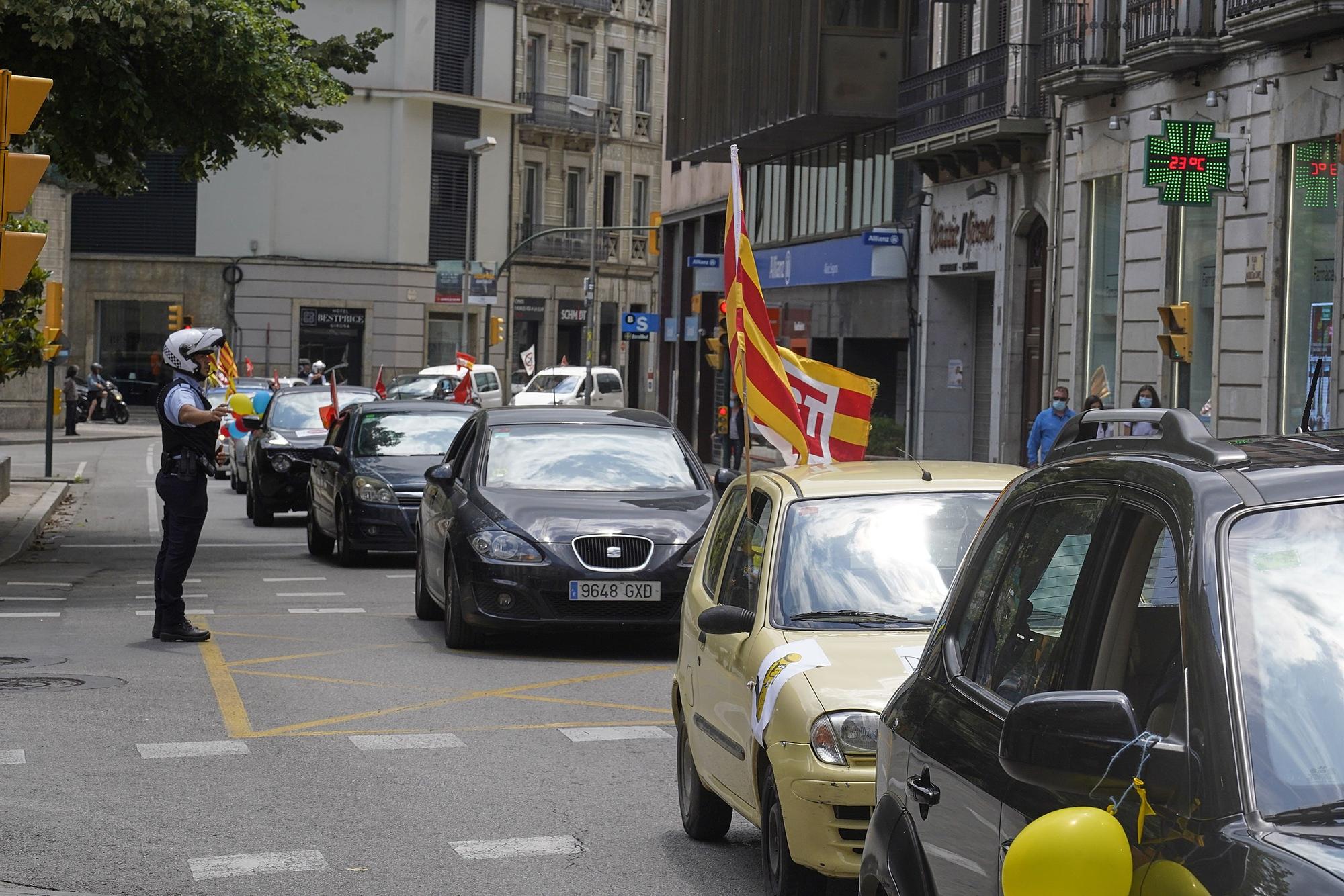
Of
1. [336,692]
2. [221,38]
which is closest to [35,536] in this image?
[221,38]

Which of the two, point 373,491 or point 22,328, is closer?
point 373,491

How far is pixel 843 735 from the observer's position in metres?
6.12

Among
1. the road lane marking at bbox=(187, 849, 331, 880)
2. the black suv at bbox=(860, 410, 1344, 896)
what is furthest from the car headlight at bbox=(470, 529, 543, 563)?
the black suv at bbox=(860, 410, 1344, 896)

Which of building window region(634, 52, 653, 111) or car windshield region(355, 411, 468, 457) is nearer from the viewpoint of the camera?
car windshield region(355, 411, 468, 457)

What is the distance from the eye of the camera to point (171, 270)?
6462cm

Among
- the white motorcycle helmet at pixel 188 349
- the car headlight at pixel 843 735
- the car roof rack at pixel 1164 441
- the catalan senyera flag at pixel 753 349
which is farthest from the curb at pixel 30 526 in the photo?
the car roof rack at pixel 1164 441

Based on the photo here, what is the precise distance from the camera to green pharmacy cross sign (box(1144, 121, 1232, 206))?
22.9 m

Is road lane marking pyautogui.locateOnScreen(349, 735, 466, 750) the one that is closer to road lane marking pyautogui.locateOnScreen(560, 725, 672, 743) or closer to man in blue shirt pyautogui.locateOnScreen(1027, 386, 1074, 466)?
road lane marking pyautogui.locateOnScreen(560, 725, 672, 743)

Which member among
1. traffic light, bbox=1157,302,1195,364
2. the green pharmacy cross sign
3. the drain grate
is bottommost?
the drain grate

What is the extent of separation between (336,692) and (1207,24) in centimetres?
1559

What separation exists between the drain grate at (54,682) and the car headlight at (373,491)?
23.2ft

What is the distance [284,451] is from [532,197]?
156 ft

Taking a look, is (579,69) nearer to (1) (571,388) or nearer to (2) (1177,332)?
(1) (571,388)

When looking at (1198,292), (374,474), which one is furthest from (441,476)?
(1198,292)
